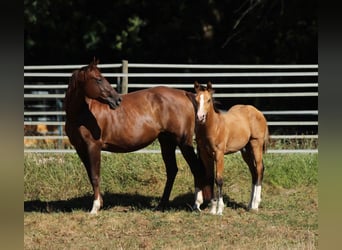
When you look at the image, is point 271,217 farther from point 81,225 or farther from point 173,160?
point 81,225

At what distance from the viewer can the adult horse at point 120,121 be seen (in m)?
6.34

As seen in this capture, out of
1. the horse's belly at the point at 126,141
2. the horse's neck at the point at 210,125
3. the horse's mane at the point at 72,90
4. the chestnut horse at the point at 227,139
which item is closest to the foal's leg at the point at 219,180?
the chestnut horse at the point at 227,139

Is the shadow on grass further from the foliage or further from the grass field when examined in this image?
the foliage

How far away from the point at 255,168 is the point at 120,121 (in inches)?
71.4

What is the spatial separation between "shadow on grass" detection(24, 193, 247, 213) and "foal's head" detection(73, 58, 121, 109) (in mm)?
1477

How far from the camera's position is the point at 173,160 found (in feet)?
23.2

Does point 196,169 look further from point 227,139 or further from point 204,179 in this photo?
point 227,139

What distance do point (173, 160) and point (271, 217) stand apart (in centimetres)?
150

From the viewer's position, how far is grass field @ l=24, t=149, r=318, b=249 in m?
5.13

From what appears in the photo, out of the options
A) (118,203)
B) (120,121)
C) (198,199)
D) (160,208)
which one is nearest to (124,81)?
(120,121)

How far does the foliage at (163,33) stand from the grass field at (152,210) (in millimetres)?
5678

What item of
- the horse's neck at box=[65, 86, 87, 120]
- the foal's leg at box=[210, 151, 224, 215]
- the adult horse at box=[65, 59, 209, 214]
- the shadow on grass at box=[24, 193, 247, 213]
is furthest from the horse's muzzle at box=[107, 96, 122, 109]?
the shadow on grass at box=[24, 193, 247, 213]

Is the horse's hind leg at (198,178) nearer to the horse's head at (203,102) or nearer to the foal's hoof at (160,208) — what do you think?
the foal's hoof at (160,208)
